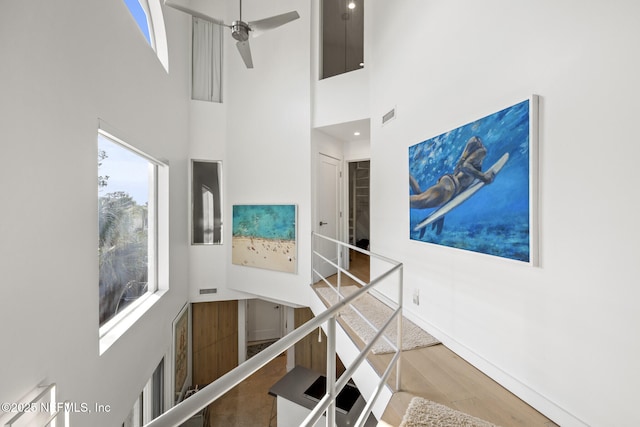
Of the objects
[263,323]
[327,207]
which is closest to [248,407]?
[263,323]

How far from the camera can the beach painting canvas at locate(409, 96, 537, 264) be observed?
166 cm

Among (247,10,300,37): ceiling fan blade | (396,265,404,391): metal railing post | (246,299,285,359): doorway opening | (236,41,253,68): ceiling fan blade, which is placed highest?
(247,10,300,37): ceiling fan blade

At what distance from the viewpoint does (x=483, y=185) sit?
1953 millimetres

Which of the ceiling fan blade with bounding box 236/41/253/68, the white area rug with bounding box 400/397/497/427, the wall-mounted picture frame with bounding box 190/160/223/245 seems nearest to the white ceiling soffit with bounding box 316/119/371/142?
the ceiling fan blade with bounding box 236/41/253/68

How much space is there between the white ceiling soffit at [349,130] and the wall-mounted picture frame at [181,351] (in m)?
3.81

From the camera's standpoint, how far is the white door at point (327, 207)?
450 centimetres

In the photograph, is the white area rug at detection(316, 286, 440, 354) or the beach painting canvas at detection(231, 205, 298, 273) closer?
the white area rug at detection(316, 286, 440, 354)

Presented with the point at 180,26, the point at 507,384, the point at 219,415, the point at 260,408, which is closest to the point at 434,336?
the point at 507,384

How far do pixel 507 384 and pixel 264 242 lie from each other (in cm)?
364

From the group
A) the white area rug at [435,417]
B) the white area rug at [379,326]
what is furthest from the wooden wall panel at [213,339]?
the white area rug at [435,417]

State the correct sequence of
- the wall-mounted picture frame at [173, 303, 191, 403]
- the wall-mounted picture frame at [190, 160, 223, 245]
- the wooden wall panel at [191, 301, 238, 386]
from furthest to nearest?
1. the wooden wall panel at [191, 301, 238, 386]
2. the wall-mounted picture frame at [190, 160, 223, 245]
3. the wall-mounted picture frame at [173, 303, 191, 403]

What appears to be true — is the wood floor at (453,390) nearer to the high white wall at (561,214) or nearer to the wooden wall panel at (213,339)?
the high white wall at (561,214)

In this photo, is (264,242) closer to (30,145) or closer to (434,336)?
(434,336)

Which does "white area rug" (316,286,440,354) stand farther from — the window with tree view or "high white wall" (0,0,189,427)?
the window with tree view
